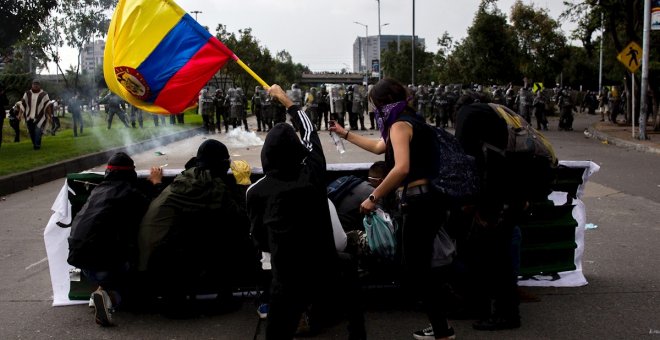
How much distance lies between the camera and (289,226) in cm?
365

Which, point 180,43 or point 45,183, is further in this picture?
point 45,183

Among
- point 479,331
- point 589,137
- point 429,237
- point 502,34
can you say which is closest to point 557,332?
point 479,331

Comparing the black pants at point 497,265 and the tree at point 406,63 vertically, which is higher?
the tree at point 406,63

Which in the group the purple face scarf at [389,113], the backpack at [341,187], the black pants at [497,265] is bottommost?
the black pants at [497,265]

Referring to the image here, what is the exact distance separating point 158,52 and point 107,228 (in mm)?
1646

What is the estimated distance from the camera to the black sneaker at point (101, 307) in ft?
15.8

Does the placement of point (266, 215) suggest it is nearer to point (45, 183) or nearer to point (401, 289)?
point (401, 289)

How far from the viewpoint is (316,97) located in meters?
29.0

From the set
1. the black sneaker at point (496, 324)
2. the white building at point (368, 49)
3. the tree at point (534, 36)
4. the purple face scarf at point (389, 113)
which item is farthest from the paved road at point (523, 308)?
the white building at point (368, 49)

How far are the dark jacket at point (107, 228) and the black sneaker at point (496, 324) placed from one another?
235cm

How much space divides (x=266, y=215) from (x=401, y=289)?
180 centimetres

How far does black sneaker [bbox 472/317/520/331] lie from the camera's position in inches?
182

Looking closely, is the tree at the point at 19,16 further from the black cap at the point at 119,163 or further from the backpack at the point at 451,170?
the backpack at the point at 451,170

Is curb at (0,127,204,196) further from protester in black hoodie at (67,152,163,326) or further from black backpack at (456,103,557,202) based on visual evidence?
black backpack at (456,103,557,202)
